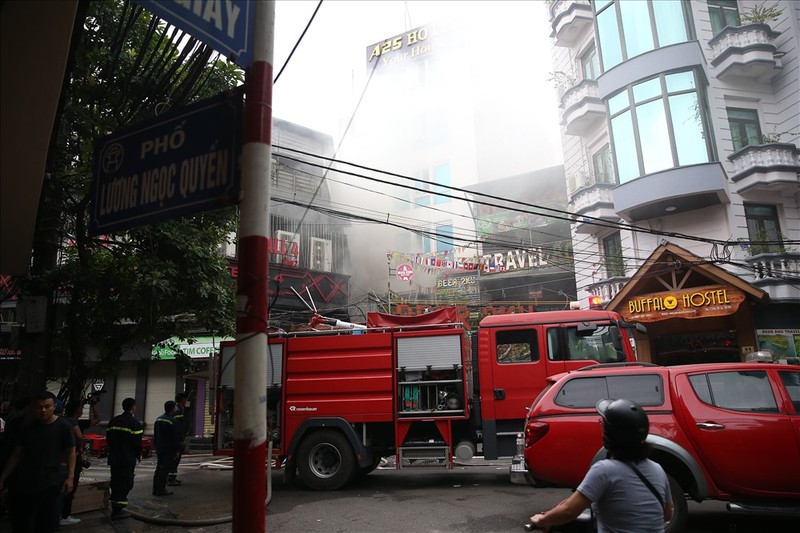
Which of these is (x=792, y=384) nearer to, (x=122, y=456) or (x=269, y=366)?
(x=269, y=366)

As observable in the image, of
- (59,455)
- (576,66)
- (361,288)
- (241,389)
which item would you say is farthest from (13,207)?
(361,288)

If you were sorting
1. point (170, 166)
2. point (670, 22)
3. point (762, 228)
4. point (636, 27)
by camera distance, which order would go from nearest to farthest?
1. point (170, 166)
2. point (762, 228)
3. point (670, 22)
4. point (636, 27)

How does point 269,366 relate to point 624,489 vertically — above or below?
above

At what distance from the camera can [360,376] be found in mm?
8727

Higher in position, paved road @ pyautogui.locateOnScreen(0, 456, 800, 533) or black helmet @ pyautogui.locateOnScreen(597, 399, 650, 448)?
black helmet @ pyautogui.locateOnScreen(597, 399, 650, 448)

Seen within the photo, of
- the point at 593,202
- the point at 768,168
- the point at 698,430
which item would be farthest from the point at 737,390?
the point at 593,202

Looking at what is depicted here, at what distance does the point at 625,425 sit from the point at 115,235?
7300mm

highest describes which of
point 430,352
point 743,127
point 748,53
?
point 748,53

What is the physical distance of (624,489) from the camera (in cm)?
244

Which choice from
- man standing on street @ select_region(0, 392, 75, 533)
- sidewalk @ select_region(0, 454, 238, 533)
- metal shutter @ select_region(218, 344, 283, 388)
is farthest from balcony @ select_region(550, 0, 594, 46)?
man standing on street @ select_region(0, 392, 75, 533)

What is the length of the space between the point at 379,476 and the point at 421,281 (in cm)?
1932

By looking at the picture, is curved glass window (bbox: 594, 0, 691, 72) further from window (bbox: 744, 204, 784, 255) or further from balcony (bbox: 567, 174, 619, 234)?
window (bbox: 744, 204, 784, 255)

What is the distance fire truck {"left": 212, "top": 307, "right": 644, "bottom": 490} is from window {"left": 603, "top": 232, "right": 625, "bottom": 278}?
8808 mm

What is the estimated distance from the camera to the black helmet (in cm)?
243
